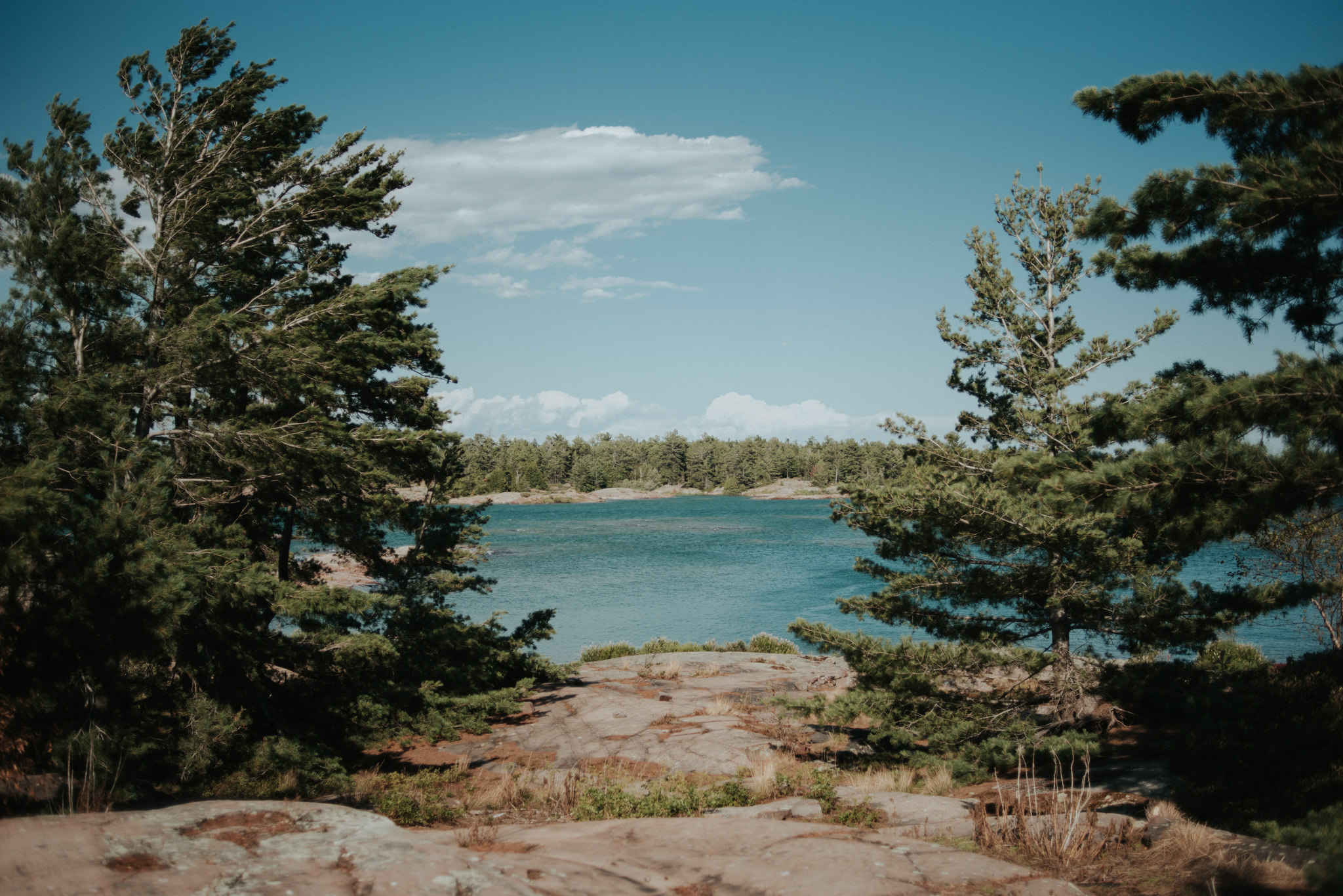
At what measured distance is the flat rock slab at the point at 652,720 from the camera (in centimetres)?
1238

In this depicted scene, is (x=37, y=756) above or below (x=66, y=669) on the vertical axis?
below

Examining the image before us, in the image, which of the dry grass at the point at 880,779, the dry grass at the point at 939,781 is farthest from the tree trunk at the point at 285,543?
the dry grass at the point at 939,781

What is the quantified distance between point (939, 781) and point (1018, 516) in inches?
150

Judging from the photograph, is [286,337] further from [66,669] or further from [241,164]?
[66,669]

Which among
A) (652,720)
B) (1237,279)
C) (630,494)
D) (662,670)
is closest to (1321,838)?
(1237,279)

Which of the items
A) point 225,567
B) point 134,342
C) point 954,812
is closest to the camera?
point 954,812

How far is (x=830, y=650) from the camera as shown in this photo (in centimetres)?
1168

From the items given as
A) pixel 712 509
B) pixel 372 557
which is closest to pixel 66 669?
pixel 372 557

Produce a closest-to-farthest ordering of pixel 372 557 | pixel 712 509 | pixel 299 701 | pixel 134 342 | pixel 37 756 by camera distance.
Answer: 1. pixel 37 756
2. pixel 134 342
3. pixel 299 701
4. pixel 372 557
5. pixel 712 509

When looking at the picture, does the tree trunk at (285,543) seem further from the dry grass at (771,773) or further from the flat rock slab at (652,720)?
the dry grass at (771,773)

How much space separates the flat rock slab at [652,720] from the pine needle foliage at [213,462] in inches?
42.1

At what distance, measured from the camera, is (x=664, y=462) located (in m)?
170

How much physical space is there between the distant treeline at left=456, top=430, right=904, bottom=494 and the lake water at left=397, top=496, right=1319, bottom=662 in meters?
62.8

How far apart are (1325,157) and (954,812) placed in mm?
6938
